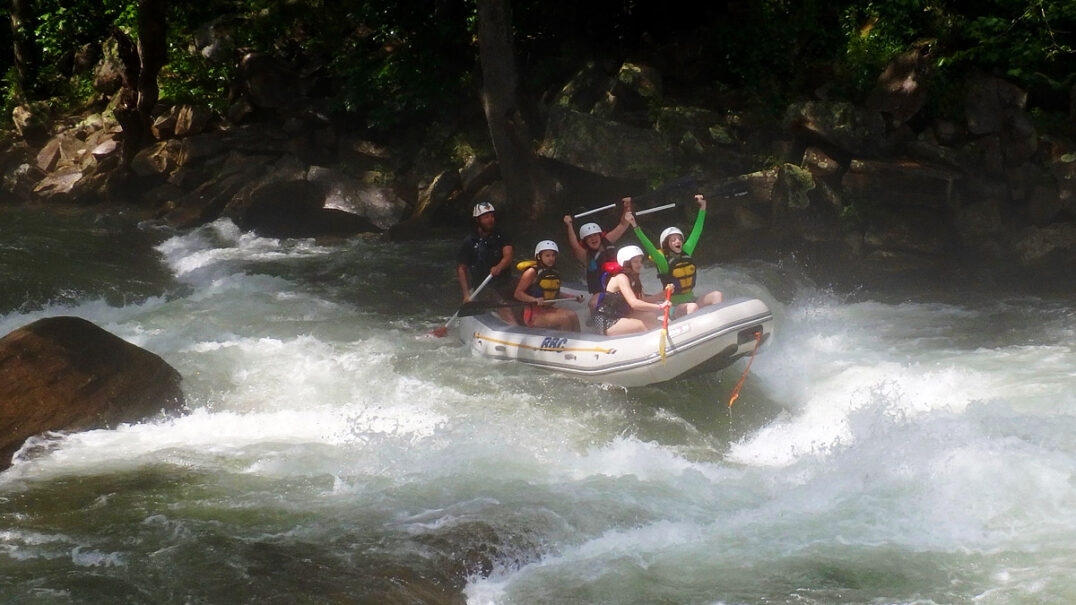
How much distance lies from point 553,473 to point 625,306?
2244 millimetres

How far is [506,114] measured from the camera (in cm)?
1183

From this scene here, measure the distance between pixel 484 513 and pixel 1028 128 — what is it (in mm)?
8361

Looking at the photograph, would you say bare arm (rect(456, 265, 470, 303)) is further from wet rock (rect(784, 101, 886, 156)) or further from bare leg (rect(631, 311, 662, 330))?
wet rock (rect(784, 101, 886, 156))

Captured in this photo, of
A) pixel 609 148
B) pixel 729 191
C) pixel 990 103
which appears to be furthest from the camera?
pixel 609 148

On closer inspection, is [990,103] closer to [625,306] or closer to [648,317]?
[648,317]

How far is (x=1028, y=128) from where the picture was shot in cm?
1090

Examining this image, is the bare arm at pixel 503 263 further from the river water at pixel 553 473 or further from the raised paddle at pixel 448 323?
the river water at pixel 553 473

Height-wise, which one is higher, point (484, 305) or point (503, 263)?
point (503, 263)

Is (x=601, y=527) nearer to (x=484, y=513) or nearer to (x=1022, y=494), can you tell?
(x=484, y=513)

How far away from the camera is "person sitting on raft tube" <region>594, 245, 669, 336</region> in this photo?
803cm

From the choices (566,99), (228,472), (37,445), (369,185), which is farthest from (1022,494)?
(369,185)

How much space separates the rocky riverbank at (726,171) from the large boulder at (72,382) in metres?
5.82

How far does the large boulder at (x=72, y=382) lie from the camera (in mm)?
6648

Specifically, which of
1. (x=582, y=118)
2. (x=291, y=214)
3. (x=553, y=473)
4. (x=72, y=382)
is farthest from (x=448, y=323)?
(x=291, y=214)
